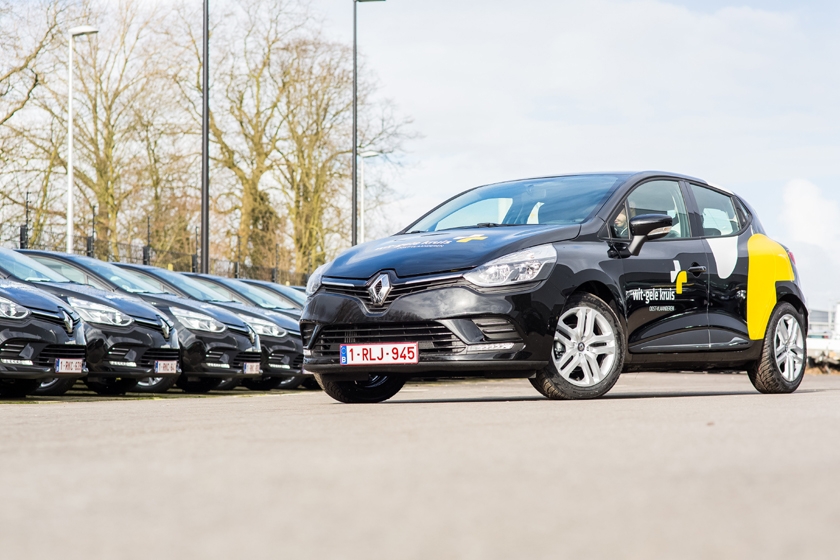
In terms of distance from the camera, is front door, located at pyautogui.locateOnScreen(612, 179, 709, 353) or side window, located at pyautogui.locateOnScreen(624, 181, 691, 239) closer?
front door, located at pyautogui.locateOnScreen(612, 179, 709, 353)

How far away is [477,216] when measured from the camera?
8867 mm

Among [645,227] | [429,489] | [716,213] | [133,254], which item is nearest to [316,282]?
[645,227]

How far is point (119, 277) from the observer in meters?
13.6

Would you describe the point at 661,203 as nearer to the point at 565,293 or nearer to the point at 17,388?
the point at 565,293

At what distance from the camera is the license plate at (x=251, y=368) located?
44.1 ft

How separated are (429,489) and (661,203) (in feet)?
19.3

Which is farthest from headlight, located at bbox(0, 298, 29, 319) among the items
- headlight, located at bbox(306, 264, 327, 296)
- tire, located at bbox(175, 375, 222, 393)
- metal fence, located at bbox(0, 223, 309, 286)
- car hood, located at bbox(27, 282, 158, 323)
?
metal fence, located at bbox(0, 223, 309, 286)

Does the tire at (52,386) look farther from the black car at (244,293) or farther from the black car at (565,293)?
the black car at (244,293)

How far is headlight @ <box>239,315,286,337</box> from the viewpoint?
14.2m

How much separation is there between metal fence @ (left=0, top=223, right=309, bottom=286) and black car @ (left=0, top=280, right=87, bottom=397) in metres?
13.4

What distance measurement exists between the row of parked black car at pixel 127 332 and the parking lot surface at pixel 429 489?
198 inches

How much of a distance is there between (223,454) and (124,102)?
2986 cm

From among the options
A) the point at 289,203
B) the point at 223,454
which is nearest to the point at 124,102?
the point at 289,203

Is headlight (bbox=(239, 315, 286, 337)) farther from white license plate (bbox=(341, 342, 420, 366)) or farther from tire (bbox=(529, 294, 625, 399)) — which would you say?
tire (bbox=(529, 294, 625, 399))
